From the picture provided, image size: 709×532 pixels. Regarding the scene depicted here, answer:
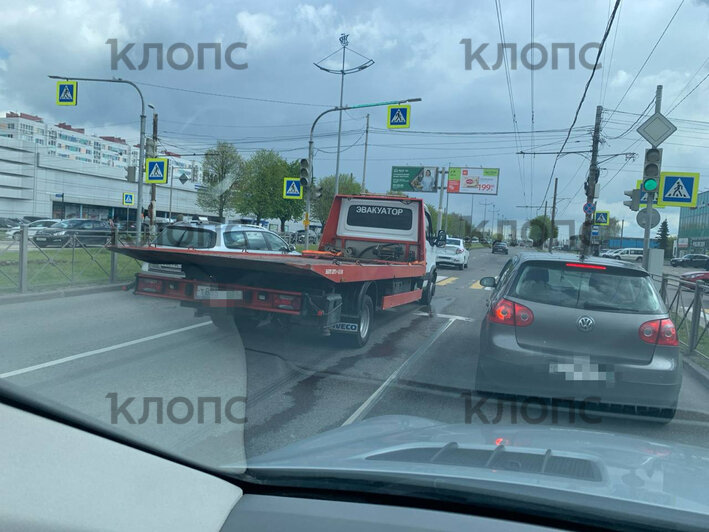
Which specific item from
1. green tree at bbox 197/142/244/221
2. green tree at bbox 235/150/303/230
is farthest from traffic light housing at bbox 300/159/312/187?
green tree at bbox 197/142/244/221

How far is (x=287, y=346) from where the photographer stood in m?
8.04

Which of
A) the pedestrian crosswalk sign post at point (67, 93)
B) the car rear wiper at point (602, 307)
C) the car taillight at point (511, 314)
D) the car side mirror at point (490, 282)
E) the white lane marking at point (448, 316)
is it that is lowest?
the white lane marking at point (448, 316)

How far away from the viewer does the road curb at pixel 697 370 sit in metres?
7.27

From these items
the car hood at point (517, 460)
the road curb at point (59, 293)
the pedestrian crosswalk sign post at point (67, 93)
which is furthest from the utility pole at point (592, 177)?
the car hood at point (517, 460)

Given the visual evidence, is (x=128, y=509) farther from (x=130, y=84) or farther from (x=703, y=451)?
(x=130, y=84)

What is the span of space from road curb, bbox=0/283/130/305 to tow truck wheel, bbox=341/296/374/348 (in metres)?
7.25

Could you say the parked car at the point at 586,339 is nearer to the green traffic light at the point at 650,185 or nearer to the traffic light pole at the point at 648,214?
the green traffic light at the point at 650,185

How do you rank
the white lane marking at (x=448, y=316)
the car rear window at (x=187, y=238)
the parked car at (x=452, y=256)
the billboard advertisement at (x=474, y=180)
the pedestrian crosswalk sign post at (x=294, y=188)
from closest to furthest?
the car rear window at (x=187, y=238) → the white lane marking at (x=448, y=316) → the pedestrian crosswalk sign post at (x=294, y=188) → the parked car at (x=452, y=256) → the billboard advertisement at (x=474, y=180)

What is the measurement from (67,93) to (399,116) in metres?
9.84

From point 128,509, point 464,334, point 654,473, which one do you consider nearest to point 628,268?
point 654,473

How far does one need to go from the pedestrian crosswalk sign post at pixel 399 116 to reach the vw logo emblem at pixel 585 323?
14272mm

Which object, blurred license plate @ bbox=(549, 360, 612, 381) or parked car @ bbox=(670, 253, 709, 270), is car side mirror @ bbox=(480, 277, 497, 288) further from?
parked car @ bbox=(670, 253, 709, 270)

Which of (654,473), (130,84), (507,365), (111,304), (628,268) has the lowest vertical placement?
(111,304)

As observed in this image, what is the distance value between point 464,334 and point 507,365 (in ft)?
14.8
